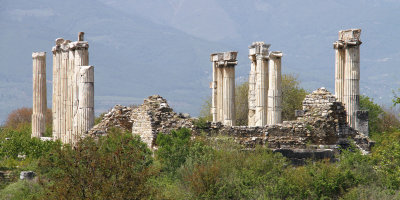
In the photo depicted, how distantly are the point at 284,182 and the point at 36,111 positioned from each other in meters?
23.4

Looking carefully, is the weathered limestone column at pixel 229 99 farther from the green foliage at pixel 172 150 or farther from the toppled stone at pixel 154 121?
the green foliage at pixel 172 150

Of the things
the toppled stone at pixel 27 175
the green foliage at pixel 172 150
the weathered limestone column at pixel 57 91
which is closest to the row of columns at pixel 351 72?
the green foliage at pixel 172 150

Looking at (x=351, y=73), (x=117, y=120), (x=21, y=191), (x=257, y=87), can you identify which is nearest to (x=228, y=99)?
(x=257, y=87)

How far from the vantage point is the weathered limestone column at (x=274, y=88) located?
127 feet

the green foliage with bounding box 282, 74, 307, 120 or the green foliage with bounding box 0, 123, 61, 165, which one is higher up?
the green foliage with bounding box 282, 74, 307, 120

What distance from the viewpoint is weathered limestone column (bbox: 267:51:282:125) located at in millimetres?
38562

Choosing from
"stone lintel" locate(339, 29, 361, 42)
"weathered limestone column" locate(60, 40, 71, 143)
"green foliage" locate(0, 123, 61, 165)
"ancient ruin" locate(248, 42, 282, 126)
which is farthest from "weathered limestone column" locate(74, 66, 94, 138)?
"stone lintel" locate(339, 29, 361, 42)

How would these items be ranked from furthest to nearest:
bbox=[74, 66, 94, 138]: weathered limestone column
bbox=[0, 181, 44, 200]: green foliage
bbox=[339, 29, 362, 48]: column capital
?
bbox=[339, 29, 362, 48]: column capital, bbox=[74, 66, 94, 138]: weathered limestone column, bbox=[0, 181, 44, 200]: green foliage

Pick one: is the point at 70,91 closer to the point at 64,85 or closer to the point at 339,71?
the point at 64,85

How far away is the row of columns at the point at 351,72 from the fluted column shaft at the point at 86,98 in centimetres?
1164

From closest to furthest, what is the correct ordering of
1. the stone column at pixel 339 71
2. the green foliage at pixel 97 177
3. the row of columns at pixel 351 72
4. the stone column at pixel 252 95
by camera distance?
the green foliage at pixel 97 177
the row of columns at pixel 351 72
the stone column at pixel 339 71
the stone column at pixel 252 95

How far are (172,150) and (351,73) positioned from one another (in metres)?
13.2

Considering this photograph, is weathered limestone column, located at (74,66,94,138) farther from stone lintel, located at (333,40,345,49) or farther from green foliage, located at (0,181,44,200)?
stone lintel, located at (333,40,345,49)

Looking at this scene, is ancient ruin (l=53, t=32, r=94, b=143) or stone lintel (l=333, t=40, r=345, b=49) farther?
stone lintel (l=333, t=40, r=345, b=49)
